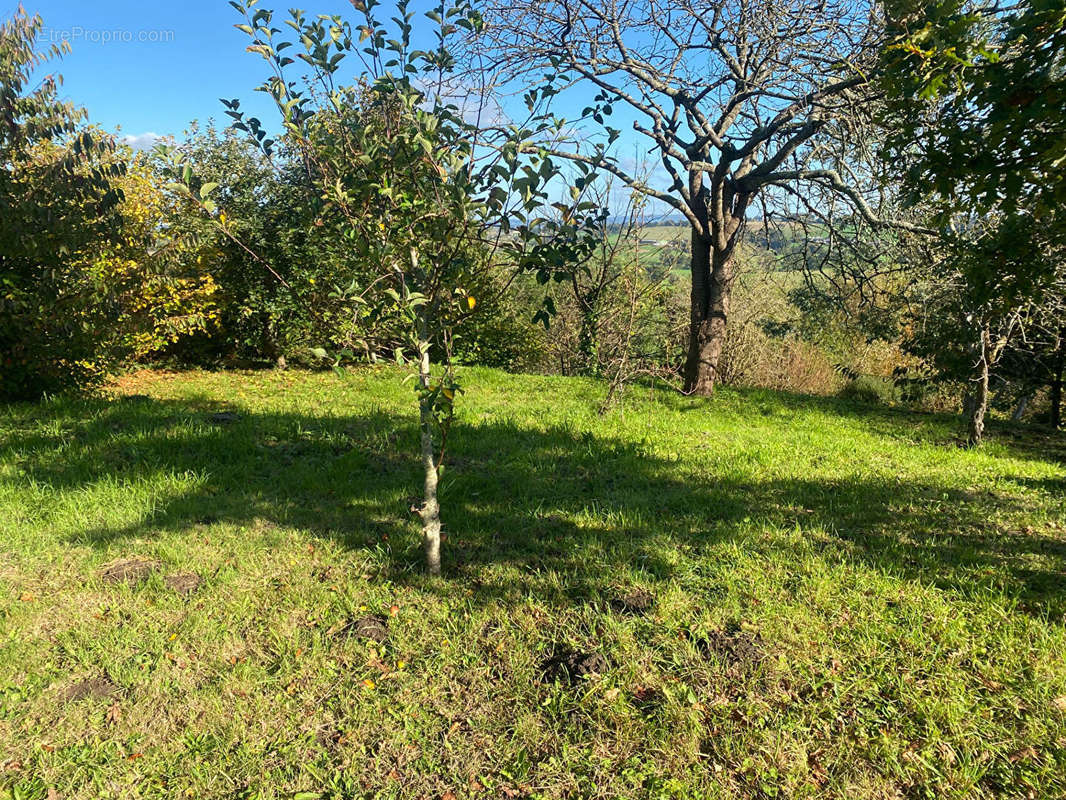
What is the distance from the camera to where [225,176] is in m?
12.7

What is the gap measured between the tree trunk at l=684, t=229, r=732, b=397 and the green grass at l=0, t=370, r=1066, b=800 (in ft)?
14.0

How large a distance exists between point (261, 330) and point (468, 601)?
11.7 meters

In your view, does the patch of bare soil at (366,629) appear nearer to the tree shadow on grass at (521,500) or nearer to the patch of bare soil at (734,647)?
the tree shadow on grass at (521,500)

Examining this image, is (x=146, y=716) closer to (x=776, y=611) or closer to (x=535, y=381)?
(x=776, y=611)

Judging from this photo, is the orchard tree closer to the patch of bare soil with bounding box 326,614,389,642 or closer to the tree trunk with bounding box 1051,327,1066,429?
the patch of bare soil with bounding box 326,614,389,642

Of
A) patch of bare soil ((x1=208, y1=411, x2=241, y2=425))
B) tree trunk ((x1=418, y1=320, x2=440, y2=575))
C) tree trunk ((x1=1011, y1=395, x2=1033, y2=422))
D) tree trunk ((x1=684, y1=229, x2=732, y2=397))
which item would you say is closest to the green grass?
tree trunk ((x1=418, y1=320, x2=440, y2=575))

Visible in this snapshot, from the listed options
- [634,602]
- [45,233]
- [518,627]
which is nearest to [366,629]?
[518,627]

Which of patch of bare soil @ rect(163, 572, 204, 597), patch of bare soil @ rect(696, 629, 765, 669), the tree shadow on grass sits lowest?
patch of bare soil @ rect(163, 572, 204, 597)

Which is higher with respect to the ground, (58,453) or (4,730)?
(58,453)

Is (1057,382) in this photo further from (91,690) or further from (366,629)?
(91,690)

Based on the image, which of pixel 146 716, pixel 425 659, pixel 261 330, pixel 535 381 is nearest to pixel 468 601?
pixel 425 659

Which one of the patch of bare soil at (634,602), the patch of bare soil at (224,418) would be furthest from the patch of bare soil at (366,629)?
the patch of bare soil at (224,418)

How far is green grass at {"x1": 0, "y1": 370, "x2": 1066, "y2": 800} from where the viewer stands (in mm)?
2357

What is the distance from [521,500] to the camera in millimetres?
4910
